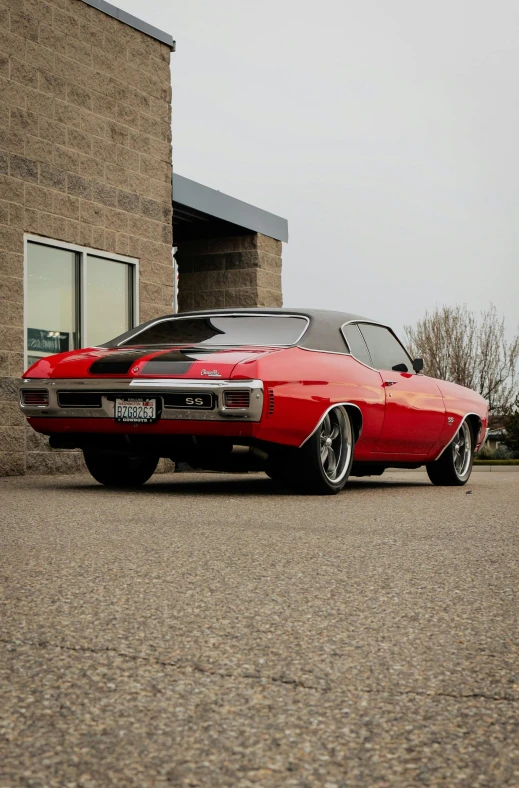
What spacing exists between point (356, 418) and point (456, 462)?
2.14 metres

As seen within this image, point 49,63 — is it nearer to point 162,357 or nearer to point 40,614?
point 162,357

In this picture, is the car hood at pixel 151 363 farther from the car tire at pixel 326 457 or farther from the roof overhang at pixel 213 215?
the roof overhang at pixel 213 215

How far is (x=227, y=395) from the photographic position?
720 centimetres

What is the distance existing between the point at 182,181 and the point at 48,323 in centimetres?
370

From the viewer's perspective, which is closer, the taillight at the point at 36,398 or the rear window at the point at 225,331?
the taillight at the point at 36,398

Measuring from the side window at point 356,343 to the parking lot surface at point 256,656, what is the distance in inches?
121

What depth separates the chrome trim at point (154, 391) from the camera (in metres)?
7.18

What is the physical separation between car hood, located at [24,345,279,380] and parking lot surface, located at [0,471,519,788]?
1894 mm

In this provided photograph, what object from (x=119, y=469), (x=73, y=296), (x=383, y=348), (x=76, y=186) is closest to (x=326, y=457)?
(x=383, y=348)

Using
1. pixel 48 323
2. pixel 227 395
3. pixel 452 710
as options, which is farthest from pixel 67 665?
pixel 48 323

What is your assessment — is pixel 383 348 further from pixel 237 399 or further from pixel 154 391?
pixel 154 391

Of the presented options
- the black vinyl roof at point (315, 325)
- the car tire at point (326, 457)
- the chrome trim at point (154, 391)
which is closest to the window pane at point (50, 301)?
the black vinyl roof at point (315, 325)

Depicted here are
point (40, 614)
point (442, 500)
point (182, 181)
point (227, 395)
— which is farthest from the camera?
point (182, 181)

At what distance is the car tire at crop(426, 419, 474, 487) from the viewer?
32.7ft
